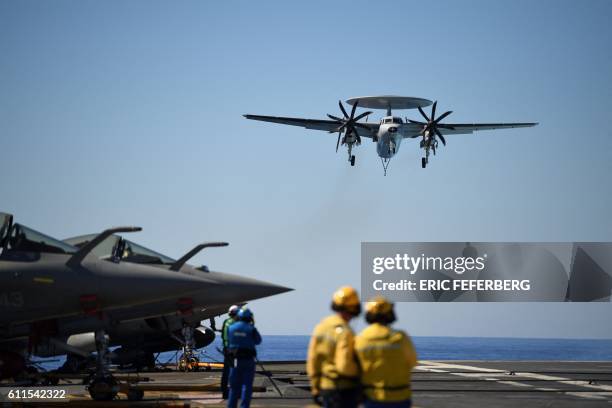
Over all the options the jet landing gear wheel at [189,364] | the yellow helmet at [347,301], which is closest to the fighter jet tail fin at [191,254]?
the yellow helmet at [347,301]

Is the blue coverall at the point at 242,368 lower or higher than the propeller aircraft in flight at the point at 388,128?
lower

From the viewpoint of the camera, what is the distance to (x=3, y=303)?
15.0 m

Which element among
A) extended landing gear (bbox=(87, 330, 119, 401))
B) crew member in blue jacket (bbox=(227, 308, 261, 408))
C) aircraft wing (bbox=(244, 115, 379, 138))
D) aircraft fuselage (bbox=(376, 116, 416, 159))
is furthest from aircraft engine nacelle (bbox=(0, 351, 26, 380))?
aircraft wing (bbox=(244, 115, 379, 138))

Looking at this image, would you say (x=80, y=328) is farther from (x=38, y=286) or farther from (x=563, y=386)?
(x=563, y=386)

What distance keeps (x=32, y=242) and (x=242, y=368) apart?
4192mm

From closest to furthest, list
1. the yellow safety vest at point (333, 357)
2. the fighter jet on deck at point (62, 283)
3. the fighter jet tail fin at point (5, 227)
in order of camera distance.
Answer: the yellow safety vest at point (333, 357) < the fighter jet on deck at point (62, 283) < the fighter jet tail fin at point (5, 227)

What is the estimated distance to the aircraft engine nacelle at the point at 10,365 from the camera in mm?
15711

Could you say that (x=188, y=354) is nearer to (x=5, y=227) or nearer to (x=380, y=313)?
(x=5, y=227)

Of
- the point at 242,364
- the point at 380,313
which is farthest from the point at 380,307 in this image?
the point at 242,364

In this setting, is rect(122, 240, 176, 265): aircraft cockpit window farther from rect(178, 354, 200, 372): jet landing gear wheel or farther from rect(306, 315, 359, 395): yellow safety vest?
rect(178, 354, 200, 372): jet landing gear wheel

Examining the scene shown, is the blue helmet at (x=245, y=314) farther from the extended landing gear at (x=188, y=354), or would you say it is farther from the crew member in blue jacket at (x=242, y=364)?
the extended landing gear at (x=188, y=354)

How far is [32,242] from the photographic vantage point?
15.8 m

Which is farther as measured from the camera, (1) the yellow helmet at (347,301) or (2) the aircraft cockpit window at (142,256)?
(2) the aircraft cockpit window at (142,256)

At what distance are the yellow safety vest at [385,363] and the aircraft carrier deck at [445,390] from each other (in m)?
8.14
